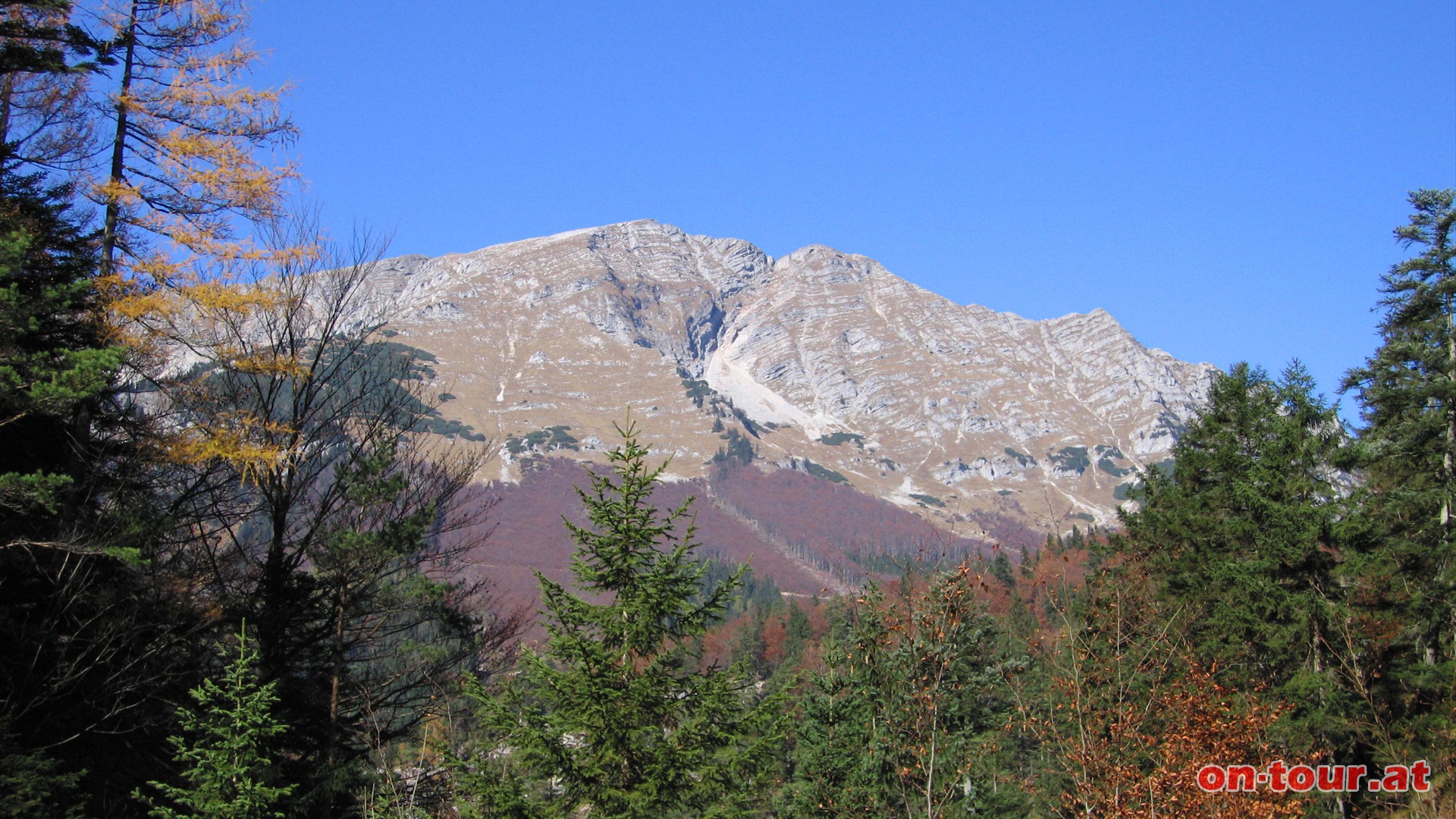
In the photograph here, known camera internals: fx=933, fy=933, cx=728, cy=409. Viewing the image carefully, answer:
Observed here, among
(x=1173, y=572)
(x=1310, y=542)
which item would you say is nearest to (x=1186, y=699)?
(x=1310, y=542)

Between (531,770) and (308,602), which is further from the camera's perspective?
(308,602)

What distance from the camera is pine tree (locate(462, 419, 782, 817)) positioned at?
10.5 m

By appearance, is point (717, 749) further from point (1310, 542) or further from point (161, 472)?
point (1310, 542)

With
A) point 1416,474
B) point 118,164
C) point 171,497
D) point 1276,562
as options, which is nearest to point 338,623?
point 171,497

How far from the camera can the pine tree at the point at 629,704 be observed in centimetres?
1053

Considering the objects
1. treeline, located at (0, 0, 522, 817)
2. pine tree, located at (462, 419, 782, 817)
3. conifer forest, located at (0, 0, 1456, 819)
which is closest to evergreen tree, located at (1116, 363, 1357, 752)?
conifer forest, located at (0, 0, 1456, 819)

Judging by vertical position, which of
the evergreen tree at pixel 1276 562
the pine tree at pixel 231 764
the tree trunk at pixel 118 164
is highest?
the tree trunk at pixel 118 164

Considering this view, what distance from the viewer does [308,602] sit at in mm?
14195

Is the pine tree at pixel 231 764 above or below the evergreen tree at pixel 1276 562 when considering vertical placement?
below

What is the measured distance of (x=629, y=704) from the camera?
1056 centimetres

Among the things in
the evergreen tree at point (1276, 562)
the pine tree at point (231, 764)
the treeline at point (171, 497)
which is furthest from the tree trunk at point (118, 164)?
the evergreen tree at point (1276, 562)

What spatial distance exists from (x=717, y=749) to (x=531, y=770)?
7.27 ft

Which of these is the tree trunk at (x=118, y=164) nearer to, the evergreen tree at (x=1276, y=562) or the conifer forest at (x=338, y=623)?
the conifer forest at (x=338, y=623)

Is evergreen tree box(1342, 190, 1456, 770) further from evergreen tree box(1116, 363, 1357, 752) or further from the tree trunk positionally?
the tree trunk
